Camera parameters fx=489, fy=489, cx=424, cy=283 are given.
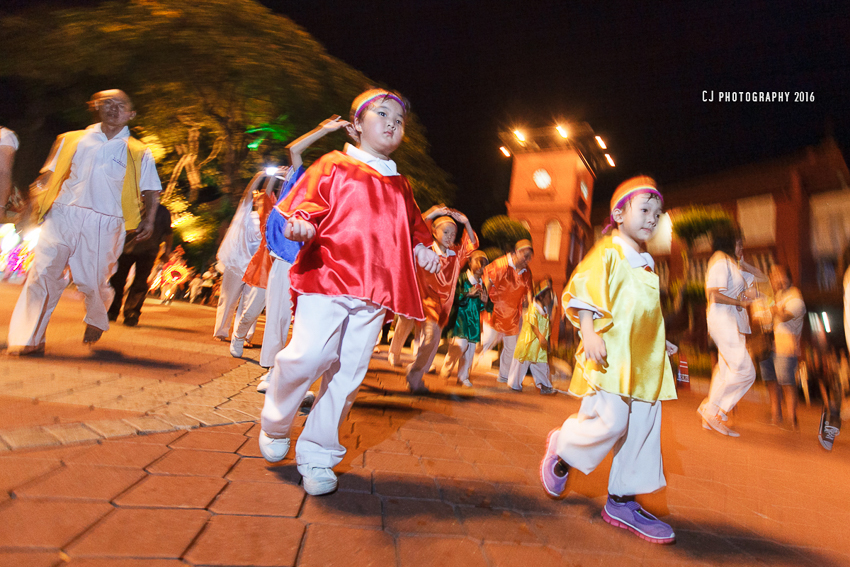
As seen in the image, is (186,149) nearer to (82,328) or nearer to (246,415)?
(82,328)

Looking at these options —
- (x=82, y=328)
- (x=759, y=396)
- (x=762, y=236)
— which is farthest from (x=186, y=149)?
(x=762, y=236)

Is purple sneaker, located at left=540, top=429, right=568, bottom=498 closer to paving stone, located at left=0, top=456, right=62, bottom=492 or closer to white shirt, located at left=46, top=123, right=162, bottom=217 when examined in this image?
paving stone, located at left=0, top=456, right=62, bottom=492

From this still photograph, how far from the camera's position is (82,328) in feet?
19.0

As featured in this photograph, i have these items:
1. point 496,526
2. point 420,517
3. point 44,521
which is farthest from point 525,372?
point 44,521

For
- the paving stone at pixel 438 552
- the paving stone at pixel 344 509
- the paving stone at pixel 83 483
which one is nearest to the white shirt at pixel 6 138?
the paving stone at pixel 83 483

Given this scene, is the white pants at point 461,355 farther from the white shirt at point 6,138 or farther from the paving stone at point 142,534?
the paving stone at point 142,534

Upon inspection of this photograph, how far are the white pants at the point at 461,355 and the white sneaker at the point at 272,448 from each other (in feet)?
15.2

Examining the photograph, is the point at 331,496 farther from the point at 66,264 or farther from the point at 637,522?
the point at 66,264

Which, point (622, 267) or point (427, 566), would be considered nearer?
point (427, 566)

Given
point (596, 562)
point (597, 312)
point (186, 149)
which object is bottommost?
point (596, 562)

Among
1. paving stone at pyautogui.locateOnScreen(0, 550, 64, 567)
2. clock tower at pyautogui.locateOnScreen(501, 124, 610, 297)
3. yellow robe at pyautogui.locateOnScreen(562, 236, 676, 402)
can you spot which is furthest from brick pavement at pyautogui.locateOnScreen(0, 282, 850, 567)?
clock tower at pyautogui.locateOnScreen(501, 124, 610, 297)

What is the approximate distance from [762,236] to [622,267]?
26766mm

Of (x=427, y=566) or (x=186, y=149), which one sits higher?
(x=186, y=149)

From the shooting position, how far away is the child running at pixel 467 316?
22.2 ft
